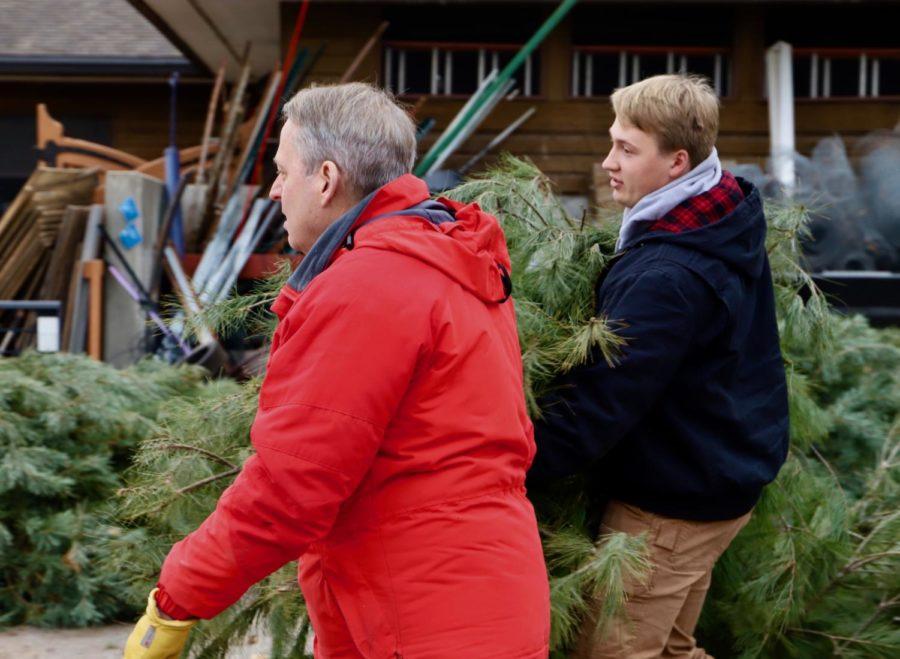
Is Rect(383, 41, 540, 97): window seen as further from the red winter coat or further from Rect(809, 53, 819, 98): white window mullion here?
the red winter coat

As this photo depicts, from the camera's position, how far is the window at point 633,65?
11.2 metres

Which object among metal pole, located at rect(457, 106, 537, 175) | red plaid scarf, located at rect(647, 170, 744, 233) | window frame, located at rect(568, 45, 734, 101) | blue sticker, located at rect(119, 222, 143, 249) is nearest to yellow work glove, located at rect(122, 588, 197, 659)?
red plaid scarf, located at rect(647, 170, 744, 233)

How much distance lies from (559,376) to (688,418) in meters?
0.30

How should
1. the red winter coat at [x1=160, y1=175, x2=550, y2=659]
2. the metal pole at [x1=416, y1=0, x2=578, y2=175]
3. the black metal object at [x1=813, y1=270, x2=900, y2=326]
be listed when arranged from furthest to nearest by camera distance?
the metal pole at [x1=416, y1=0, x2=578, y2=175] < the black metal object at [x1=813, y1=270, x2=900, y2=326] < the red winter coat at [x1=160, y1=175, x2=550, y2=659]

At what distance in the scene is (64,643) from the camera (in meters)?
4.44

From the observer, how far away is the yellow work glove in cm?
Result: 195

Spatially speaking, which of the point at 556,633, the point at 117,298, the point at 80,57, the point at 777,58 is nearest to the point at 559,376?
the point at 556,633

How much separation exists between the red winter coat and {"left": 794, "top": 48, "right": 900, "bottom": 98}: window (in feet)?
33.9

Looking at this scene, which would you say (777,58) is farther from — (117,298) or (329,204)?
(329,204)

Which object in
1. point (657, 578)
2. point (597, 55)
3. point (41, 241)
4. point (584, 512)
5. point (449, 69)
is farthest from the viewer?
point (597, 55)

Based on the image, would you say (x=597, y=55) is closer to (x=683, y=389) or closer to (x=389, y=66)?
(x=389, y=66)

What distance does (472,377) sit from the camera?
6.33ft

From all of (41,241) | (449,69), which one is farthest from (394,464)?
(449,69)

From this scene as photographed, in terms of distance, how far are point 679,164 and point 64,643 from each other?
3.05 meters
